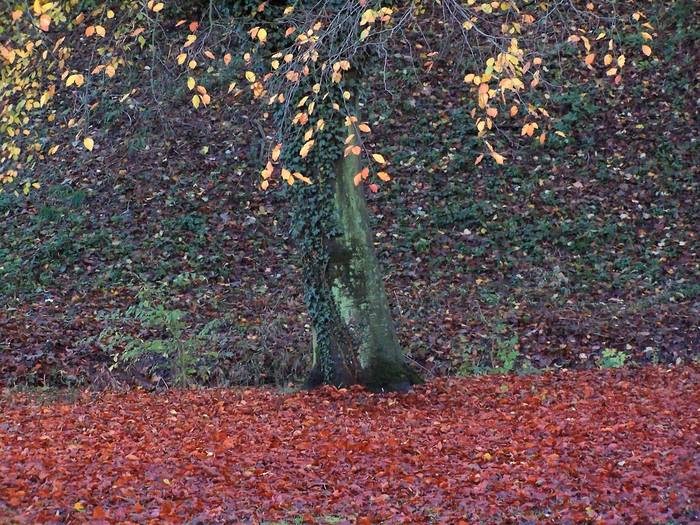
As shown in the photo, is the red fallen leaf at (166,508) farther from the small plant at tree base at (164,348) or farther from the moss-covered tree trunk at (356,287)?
the small plant at tree base at (164,348)

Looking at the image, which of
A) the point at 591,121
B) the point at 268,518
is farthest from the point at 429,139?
the point at 268,518

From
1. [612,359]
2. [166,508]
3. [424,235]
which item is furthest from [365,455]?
[424,235]

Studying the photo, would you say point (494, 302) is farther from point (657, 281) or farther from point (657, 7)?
point (657, 7)

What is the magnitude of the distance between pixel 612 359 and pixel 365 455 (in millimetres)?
4881

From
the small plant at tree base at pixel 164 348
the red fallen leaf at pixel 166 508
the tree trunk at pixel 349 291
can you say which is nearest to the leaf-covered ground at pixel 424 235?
the small plant at tree base at pixel 164 348

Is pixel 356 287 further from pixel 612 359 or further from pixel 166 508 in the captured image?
pixel 166 508

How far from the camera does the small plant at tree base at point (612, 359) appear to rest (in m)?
10.7

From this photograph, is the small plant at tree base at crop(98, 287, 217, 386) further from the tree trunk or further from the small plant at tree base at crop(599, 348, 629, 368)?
the small plant at tree base at crop(599, 348, 629, 368)

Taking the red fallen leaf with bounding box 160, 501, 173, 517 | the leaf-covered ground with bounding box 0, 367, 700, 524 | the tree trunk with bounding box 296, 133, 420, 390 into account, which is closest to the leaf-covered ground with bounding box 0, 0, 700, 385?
the leaf-covered ground with bounding box 0, 367, 700, 524

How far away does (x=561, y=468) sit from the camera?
20.8 ft

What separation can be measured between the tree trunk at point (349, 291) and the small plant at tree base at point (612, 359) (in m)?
2.93

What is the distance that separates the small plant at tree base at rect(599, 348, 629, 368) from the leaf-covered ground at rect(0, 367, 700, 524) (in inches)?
31.4

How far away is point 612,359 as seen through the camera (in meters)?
10.8

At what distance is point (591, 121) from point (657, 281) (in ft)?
15.4
